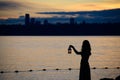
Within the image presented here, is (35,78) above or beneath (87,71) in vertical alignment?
beneath

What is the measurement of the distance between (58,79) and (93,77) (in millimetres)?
3947

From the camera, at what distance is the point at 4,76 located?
133ft

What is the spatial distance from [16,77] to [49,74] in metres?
4.05

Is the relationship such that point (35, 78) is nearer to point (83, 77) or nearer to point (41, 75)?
point (41, 75)

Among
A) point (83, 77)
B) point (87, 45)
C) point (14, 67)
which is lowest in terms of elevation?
point (14, 67)

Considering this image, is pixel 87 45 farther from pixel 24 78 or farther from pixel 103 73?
pixel 103 73

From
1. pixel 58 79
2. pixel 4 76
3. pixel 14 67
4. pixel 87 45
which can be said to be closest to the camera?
pixel 87 45

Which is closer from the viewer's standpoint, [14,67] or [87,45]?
[87,45]

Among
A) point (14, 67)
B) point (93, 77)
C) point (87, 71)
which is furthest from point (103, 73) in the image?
point (87, 71)

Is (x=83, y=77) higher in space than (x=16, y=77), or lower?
higher

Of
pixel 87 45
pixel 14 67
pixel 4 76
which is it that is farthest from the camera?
pixel 14 67

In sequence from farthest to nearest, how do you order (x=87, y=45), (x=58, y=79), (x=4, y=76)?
(x=4, y=76) < (x=58, y=79) < (x=87, y=45)

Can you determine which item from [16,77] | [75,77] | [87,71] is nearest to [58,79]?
[75,77]

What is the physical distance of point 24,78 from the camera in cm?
3762
